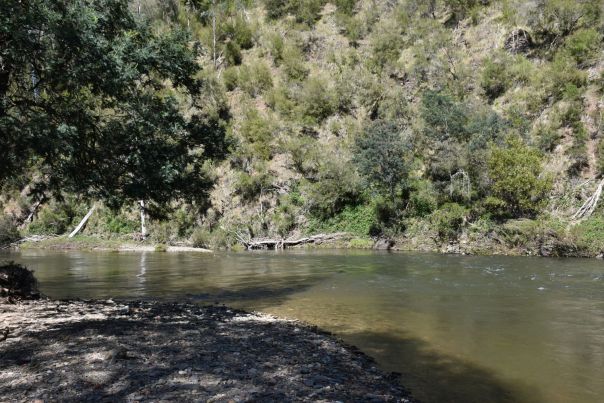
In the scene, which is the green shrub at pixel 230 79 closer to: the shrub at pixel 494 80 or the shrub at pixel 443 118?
the shrub at pixel 443 118

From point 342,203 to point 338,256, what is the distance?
9.12 metres

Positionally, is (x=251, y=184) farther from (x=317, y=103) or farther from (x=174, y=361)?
(x=174, y=361)

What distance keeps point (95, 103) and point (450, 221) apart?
21682 millimetres

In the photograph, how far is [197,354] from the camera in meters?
6.52

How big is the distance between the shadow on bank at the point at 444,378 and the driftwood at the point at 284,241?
80.6 feet

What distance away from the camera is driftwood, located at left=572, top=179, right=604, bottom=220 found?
25.0 m

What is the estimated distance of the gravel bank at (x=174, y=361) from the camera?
16.5 ft

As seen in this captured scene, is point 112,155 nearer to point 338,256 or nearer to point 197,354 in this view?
point 197,354

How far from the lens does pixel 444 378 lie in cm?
656

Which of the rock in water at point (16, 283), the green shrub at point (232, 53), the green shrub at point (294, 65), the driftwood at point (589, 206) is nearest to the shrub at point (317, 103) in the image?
the green shrub at point (294, 65)

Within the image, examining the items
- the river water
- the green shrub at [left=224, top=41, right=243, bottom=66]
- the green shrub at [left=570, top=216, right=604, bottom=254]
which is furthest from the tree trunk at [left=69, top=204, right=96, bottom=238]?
the green shrub at [left=570, top=216, right=604, bottom=254]

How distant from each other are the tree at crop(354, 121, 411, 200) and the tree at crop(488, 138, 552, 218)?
557 centimetres

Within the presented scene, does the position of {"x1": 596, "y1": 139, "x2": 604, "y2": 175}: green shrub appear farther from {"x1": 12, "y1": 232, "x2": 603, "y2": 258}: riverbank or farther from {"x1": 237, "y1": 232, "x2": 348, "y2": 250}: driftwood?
{"x1": 237, "y1": 232, "x2": 348, "y2": 250}: driftwood

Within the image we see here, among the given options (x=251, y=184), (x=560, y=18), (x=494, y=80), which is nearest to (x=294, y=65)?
(x=251, y=184)
